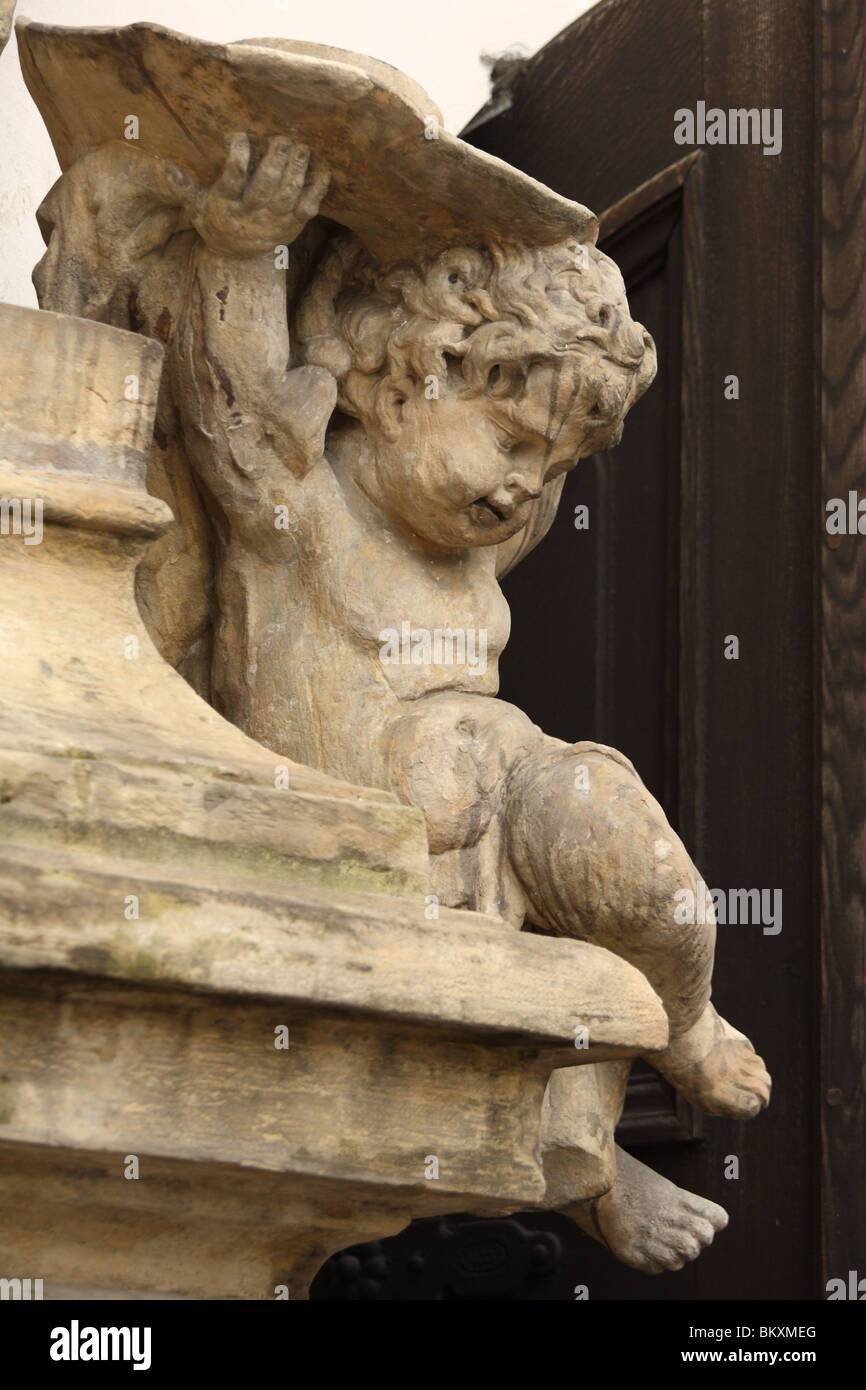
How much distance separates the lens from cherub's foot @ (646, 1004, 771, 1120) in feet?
5.24

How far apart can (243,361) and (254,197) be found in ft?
0.39

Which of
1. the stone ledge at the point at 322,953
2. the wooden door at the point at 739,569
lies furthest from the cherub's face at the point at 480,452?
the wooden door at the point at 739,569

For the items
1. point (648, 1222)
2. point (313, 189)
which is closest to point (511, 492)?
point (313, 189)

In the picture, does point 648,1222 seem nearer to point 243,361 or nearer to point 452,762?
point 452,762

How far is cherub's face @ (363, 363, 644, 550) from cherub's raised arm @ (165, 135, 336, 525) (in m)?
0.07

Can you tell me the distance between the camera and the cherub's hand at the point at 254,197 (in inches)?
56.9

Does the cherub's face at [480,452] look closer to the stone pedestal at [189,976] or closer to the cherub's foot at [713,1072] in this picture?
the stone pedestal at [189,976]

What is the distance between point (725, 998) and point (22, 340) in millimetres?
1148

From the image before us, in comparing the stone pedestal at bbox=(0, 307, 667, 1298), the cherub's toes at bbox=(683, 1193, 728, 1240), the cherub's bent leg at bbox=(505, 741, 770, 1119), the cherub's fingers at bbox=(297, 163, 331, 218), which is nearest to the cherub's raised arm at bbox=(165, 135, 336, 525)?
the cherub's fingers at bbox=(297, 163, 331, 218)

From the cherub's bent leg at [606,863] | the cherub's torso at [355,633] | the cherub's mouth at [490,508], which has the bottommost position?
the cherub's bent leg at [606,863]

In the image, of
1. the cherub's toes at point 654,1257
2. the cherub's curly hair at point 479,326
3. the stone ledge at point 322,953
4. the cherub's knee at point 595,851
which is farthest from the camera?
the cherub's toes at point 654,1257

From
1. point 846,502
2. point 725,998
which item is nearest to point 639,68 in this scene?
point 846,502

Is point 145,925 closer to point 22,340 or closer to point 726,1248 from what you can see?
point 22,340

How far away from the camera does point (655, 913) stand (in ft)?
4.73
